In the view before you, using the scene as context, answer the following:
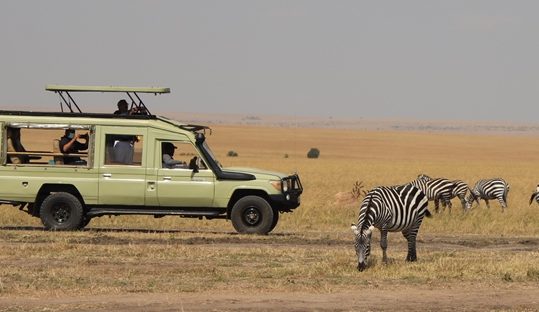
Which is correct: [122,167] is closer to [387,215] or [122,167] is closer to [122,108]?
[122,108]

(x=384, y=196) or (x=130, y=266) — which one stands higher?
(x=384, y=196)

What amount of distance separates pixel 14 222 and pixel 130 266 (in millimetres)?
9864

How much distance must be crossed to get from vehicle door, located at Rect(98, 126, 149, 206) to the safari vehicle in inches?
0.8

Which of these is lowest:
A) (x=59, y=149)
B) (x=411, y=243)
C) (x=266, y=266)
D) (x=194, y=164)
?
(x=266, y=266)

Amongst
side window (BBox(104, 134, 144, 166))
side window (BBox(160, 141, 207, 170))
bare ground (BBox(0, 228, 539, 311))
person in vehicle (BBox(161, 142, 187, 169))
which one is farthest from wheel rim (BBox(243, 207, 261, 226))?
bare ground (BBox(0, 228, 539, 311))

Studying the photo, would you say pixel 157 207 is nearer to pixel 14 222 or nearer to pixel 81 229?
pixel 81 229

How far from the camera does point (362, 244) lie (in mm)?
15422

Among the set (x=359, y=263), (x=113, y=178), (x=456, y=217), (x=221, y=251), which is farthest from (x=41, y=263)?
(x=456, y=217)

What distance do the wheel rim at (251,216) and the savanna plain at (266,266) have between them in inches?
15.3

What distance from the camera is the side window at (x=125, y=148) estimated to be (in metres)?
22.4

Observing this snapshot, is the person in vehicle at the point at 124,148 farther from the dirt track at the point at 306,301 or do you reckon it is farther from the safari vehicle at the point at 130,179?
the dirt track at the point at 306,301

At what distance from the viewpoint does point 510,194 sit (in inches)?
1618

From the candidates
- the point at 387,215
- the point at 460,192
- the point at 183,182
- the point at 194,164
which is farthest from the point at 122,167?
the point at 460,192

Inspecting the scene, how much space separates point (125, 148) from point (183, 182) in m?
1.30
